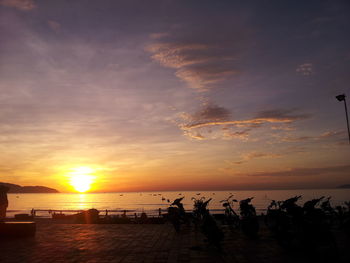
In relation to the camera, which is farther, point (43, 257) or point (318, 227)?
point (43, 257)

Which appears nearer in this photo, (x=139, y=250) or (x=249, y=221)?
(x=139, y=250)

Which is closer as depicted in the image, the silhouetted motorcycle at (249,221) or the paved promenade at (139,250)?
the paved promenade at (139,250)

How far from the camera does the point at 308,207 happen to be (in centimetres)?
934

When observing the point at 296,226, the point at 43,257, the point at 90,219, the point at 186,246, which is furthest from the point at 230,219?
the point at 90,219

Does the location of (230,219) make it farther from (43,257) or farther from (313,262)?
(43,257)

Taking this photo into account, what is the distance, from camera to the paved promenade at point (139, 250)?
900 centimetres

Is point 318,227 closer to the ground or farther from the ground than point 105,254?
farther from the ground

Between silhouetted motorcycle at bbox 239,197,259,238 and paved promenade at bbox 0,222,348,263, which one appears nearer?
paved promenade at bbox 0,222,348,263

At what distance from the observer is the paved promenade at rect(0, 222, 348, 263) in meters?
9.00

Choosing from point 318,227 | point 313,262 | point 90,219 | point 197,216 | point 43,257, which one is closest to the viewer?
point 313,262

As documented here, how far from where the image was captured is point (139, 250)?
10.4 metres

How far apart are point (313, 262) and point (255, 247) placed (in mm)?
2662

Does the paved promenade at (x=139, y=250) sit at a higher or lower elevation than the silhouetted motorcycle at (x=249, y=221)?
lower

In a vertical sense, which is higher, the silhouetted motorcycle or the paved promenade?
the silhouetted motorcycle
